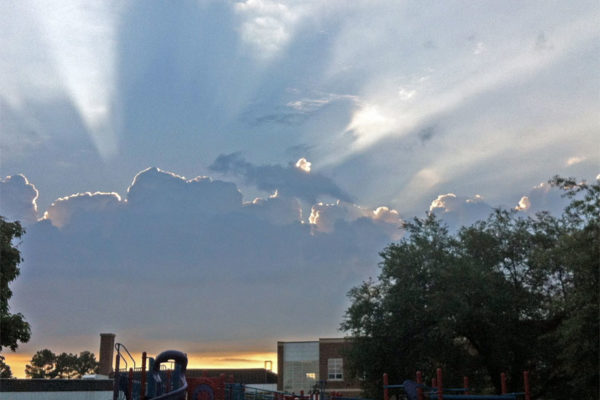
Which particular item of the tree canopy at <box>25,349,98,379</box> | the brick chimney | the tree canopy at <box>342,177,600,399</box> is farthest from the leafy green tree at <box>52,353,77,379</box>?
the tree canopy at <box>342,177,600,399</box>

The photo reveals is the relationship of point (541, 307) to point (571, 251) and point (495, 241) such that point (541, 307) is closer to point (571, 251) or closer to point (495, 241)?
point (495, 241)

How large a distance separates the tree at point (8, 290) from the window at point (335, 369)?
49270mm

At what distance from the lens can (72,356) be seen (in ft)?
405

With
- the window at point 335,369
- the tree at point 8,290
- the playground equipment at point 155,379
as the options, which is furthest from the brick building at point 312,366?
the playground equipment at point 155,379

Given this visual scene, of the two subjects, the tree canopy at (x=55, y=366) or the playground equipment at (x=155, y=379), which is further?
the tree canopy at (x=55, y=366)

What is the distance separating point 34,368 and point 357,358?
95985 millimetres

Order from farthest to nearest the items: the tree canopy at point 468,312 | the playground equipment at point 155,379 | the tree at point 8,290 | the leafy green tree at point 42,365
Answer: the leafy green tree at point 42,365 → the tree canopy at point 468,312 → the tree at point 8,290 → the playground equipment at point 155,379

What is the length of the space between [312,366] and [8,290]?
172ft

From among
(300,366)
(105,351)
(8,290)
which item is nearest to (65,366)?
(105,351)

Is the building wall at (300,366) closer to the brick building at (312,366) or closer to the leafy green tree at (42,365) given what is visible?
the brick building at (312,366)

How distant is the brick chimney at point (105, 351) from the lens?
282ft

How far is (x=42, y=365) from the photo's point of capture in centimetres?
12212

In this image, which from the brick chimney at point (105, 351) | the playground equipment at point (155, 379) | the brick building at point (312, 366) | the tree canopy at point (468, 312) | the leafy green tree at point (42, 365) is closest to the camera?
the playground equipment at point (155, 379)

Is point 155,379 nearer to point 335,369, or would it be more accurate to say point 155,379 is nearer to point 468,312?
point 468,312
